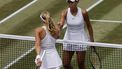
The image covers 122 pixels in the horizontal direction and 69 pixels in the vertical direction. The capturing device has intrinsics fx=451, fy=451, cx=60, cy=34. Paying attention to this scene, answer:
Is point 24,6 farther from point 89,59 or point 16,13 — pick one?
point 89,59

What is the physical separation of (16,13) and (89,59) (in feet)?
34.3

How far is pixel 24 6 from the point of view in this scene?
25172 millimetres

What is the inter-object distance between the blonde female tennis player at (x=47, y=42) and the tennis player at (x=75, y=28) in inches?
54.1

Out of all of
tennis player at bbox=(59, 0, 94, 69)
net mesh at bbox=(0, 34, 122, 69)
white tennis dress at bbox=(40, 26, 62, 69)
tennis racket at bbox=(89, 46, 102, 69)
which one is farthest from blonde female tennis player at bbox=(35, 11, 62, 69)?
net mesh at bbox=(0, 34, 122, 69)

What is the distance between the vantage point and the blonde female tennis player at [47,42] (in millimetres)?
11227

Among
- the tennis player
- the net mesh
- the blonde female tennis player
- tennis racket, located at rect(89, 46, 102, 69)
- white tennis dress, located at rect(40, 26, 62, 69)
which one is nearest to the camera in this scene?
the blonde female tennis player

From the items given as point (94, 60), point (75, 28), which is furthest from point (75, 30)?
point (94, 60)

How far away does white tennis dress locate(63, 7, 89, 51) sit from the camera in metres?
12.8

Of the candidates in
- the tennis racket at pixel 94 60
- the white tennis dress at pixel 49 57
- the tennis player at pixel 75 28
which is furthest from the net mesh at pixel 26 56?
the white tennis dress at pixel 49 57

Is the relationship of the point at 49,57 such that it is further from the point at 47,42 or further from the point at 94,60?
the point at 94,60

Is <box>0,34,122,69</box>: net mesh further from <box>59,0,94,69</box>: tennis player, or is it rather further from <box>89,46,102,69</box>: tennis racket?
<box>59,0,94,69</box>: tennis player

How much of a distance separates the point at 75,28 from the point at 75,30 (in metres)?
0.07

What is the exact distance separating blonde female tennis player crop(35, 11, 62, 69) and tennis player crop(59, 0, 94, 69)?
4.50 feet

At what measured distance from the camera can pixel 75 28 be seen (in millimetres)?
12992
